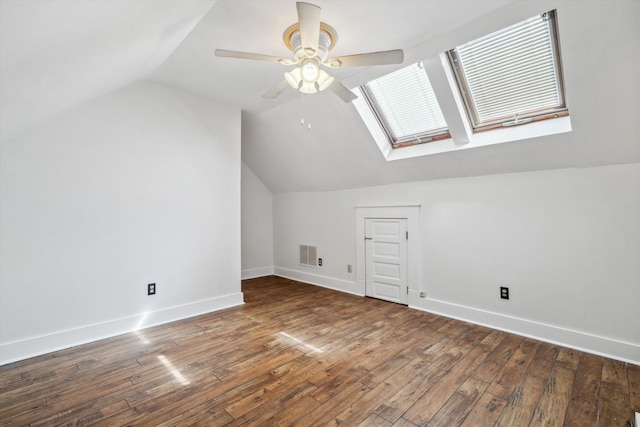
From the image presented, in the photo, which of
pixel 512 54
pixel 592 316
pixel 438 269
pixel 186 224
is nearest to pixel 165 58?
pixel 186 224

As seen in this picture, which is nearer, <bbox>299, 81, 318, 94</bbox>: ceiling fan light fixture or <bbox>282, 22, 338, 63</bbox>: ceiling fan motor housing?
<bbox>282, 22, 338, 63</bbox>: ceiling fan motor housing

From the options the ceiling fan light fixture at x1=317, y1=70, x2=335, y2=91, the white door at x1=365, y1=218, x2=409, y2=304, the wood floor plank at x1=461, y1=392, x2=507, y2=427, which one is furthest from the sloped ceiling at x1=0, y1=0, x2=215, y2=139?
the white door at x1=365, y1=218, x2=409, y2=304

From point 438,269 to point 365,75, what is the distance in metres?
2.33

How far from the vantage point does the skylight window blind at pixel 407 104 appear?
2.87 m

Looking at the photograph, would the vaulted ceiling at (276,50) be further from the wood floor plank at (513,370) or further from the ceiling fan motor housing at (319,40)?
the wood floor plank at (513,370)

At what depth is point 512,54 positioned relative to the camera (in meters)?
2.33

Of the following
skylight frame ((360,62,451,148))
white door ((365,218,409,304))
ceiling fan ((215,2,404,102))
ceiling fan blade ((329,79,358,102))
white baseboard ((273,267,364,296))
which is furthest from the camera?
white baseboard ((273,267,364,296))

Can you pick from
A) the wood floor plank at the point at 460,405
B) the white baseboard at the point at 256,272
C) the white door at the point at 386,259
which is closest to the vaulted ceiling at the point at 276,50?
the white door at the point at 386,259

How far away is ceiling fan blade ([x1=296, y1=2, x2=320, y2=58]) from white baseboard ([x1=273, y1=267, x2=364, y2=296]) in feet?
10.9

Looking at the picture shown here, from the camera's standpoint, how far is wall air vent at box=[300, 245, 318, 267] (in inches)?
195

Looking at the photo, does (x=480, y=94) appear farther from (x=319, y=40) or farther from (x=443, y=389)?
(x=443, y=389)

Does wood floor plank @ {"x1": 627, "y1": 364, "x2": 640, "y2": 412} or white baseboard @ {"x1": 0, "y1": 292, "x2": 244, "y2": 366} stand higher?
white baseboard @ {"x1": 0, "y1": 292, "x2": 244, "y2": 366}

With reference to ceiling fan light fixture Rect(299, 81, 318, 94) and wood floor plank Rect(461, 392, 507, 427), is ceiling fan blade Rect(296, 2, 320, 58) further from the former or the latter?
wood floor plank Rect(461, 392, 507, 427)

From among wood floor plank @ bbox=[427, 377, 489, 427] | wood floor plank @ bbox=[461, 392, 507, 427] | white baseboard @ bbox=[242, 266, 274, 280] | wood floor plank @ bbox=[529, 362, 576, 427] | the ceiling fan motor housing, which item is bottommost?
wood floor plank @ bbox=[529, 362, 576, 427]
